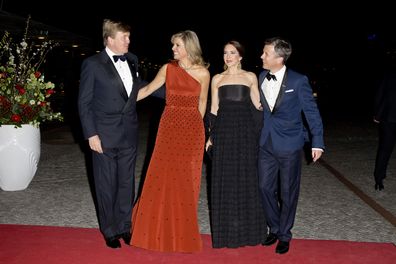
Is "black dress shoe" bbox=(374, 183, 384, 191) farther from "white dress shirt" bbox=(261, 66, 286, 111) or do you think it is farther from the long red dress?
the long red dress

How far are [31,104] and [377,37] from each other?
3737 cm

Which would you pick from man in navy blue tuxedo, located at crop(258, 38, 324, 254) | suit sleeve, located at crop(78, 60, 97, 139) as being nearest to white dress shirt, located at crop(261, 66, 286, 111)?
man in navy blue tuxedo, located at crop(258, 38, 324, 254)

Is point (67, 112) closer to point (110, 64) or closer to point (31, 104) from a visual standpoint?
point (31, 104)

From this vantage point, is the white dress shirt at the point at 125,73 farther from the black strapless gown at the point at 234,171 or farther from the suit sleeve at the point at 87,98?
the black strapless gown at the point at 234,171

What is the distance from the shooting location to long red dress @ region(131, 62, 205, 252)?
4086 millimetres

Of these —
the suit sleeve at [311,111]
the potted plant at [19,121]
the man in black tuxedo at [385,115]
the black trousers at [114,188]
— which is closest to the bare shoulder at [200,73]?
the suit sleeve at [311,111]

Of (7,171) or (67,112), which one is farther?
(67,112)

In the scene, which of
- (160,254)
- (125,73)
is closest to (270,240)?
(160,254)

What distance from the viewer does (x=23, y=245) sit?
4223 millimetres

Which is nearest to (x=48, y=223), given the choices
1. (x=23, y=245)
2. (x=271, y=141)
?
(x=23, y=245)

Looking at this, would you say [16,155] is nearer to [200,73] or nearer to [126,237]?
[126,237]

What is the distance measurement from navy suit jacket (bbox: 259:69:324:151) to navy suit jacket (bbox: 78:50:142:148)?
3.80 ft

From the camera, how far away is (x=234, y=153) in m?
4.06

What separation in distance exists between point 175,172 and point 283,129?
0.98m
